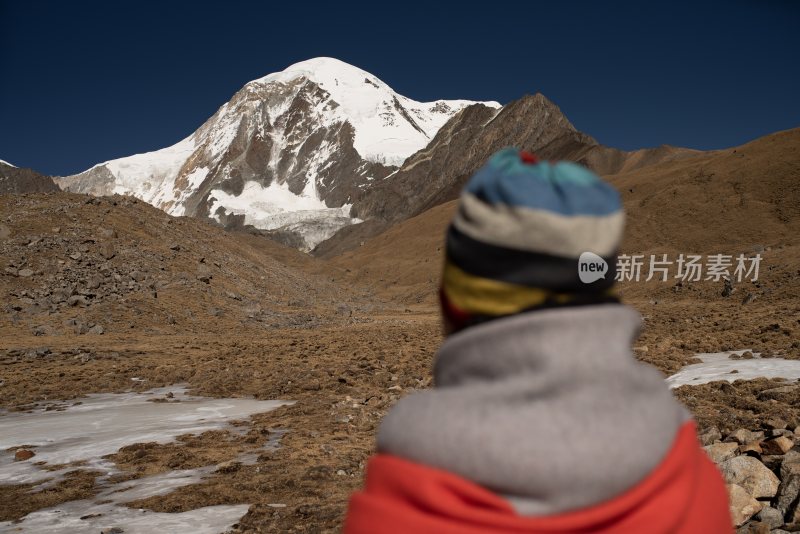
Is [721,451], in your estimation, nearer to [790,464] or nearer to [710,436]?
[710,436]

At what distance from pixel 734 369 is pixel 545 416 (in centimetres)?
869

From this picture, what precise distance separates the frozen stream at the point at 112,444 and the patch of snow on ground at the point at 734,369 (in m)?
6.24

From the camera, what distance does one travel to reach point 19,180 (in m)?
85.3

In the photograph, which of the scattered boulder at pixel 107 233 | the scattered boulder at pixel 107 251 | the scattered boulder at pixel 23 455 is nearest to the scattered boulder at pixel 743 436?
the scattered boulder at pixel 23 455

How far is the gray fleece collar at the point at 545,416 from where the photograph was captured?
3.67 ft

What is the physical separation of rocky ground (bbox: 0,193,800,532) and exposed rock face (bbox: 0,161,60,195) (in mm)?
64504

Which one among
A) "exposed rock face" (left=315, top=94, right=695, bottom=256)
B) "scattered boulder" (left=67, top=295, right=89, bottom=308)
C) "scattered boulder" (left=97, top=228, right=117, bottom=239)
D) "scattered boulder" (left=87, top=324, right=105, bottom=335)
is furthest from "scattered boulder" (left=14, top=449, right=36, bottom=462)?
"exposed rock face" (left=315, top=94, right=695, bottom=256)

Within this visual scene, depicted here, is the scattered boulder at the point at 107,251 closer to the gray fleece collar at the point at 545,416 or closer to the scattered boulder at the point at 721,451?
the scattered boulder at the point at 721,451

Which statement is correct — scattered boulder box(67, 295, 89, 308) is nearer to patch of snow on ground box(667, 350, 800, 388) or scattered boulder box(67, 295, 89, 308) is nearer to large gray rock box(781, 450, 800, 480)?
patch of snow on ground box(667, 350, 800, 388)

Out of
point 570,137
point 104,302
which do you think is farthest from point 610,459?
point 570,137

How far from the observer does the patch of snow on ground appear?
7.86 metres

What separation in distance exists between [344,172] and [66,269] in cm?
17487

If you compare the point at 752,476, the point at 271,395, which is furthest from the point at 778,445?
the point at 271,395

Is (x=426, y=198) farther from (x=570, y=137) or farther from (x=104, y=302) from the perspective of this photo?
(x=104, y=302)
